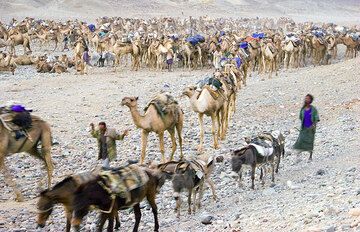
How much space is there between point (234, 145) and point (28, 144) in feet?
15.5

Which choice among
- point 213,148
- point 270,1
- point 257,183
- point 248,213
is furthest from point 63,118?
point 270,1

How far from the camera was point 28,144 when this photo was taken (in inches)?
360

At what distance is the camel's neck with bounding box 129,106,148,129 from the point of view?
32.3 ft

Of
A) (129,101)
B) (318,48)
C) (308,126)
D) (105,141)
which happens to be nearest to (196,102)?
(129,101)

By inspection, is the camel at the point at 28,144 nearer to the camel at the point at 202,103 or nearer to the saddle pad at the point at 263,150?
the camel at the point at 202,103

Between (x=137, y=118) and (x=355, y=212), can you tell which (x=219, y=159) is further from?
(x=355, y=212)

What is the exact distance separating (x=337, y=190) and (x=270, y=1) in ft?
291

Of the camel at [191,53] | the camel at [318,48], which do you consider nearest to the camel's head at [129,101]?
the camel at [191,53]

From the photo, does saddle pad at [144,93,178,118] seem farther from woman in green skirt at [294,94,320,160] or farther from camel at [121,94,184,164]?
woman in green skirt at [294,94,320,160]

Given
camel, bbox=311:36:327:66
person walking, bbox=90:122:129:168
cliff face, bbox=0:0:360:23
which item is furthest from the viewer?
cliff face, bbox=0:0:360:23

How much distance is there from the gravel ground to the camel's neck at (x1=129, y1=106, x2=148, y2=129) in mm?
1163

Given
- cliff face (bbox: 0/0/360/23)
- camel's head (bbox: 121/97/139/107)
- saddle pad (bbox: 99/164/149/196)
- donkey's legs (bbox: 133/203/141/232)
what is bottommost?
cliff face (bbox: 0/0/360/23)

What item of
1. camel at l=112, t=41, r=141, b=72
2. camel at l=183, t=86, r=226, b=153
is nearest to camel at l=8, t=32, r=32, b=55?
camel at l=112, t=41, r=141, b=72

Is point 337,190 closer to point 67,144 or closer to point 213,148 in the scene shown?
point 213,148
